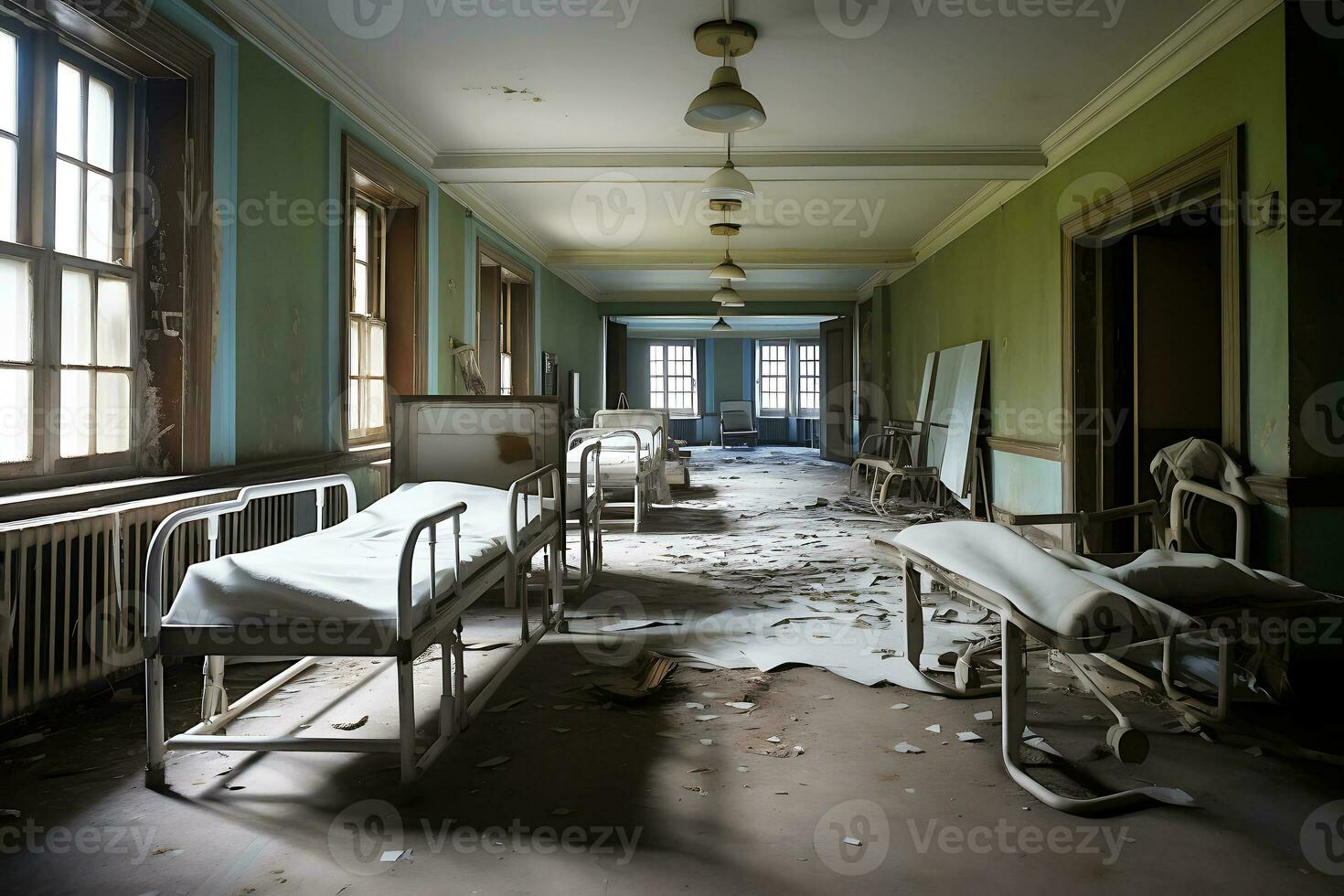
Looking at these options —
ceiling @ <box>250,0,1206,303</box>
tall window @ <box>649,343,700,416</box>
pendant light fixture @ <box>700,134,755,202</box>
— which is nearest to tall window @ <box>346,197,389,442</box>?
ceiling @ <box>250,0,1206,303</box>

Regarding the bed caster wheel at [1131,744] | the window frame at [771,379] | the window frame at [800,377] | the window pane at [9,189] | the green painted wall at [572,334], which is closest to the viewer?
the bed caster wheel at [1131,744]

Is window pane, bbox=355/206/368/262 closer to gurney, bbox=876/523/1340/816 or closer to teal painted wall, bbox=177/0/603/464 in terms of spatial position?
teal painted wall, bbox=177/0/603/464

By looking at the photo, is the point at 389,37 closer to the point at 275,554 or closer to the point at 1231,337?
the point at 275,554

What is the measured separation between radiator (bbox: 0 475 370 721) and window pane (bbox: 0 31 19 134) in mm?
1400

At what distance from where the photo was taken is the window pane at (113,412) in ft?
11.3

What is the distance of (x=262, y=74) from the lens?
13.9ft

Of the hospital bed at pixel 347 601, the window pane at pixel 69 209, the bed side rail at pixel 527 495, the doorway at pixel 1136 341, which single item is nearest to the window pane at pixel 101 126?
the window pane at pixel 69 209

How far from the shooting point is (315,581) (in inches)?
94.9

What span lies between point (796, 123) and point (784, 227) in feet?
11.3

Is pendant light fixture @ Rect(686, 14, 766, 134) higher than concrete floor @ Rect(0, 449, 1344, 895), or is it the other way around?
pendant light fixture @ Rect(686, 14, 766, 134)

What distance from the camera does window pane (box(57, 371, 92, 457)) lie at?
3.22m

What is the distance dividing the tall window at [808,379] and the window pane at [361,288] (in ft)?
51.4

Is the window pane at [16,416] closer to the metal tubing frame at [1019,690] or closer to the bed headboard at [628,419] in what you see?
the metal tubing frame at [1019,690]

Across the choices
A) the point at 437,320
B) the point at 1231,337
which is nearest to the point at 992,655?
the point at 1231,337
